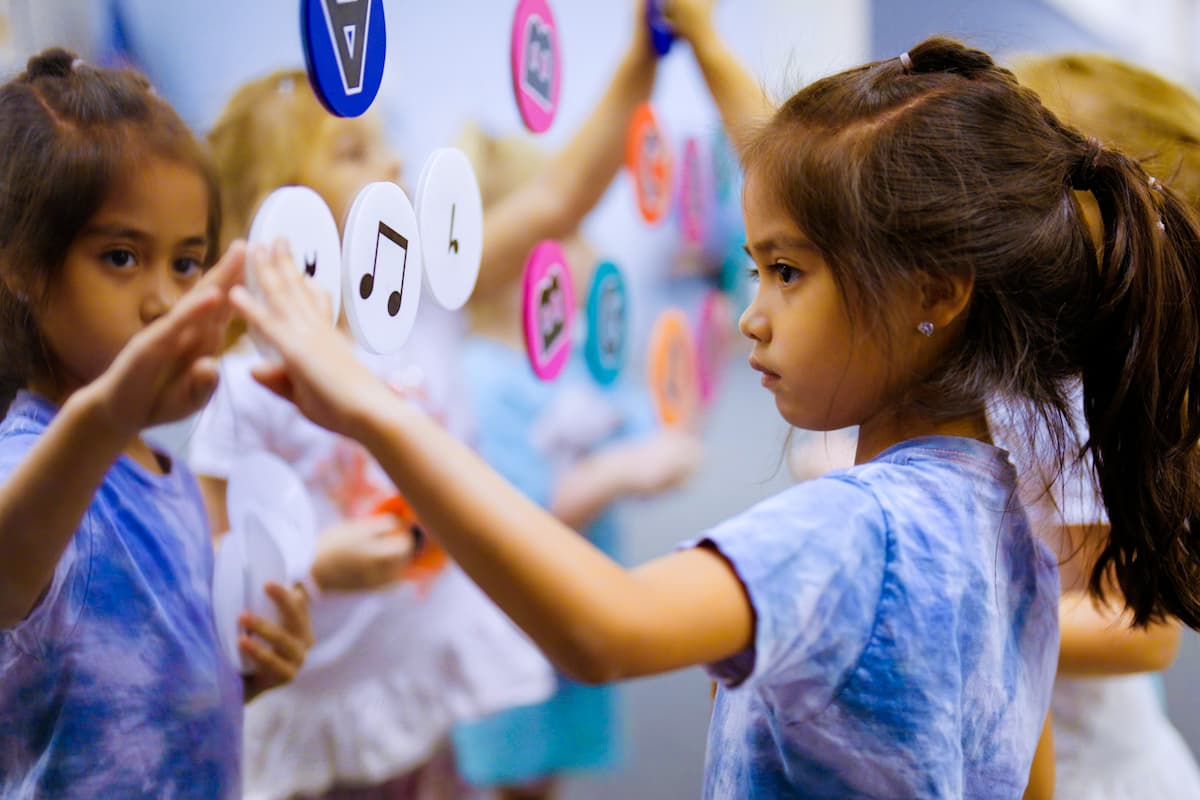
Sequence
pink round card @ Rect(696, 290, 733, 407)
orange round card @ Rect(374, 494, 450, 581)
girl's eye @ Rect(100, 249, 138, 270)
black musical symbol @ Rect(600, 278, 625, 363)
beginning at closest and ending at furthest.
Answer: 1. girl's eye @ Rect(100, 249, 138, 270)
2. orange round card @ Rect(374, 494, 450, 581)
3. black musical symbol @ Rect(600, 278, 625, 363)
4. pink round card @ Rect(696, 290, 733, 407)

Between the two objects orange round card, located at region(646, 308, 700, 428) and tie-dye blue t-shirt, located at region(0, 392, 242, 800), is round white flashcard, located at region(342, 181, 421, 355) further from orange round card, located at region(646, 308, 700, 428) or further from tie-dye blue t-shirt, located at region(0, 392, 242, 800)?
orange round card, located at region(646, 308, 700, 428)

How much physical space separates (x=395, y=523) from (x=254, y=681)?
0.24 meters

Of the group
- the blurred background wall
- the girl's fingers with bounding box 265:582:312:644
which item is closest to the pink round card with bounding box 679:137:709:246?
the blurred background wall

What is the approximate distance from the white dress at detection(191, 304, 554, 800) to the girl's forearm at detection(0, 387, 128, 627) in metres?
0.22

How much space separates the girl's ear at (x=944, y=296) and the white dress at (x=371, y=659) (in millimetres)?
381

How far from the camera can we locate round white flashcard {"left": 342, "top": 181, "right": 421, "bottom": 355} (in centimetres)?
56

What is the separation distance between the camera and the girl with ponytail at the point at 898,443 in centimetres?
43

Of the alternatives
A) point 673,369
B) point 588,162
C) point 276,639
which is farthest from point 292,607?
point 673,369

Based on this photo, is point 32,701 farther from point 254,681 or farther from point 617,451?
point 617,451

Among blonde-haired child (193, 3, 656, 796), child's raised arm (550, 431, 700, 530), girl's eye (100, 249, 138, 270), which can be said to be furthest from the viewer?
child's raised arm (550, 431, 700, 530)

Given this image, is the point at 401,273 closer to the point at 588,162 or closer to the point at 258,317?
the point at 258,317

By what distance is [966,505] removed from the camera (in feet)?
1.75

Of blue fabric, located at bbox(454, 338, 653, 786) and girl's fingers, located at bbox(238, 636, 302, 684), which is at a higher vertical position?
girl's fingers, located at bbox(238, 636, 302, 684)

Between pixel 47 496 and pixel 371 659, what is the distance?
493mm
